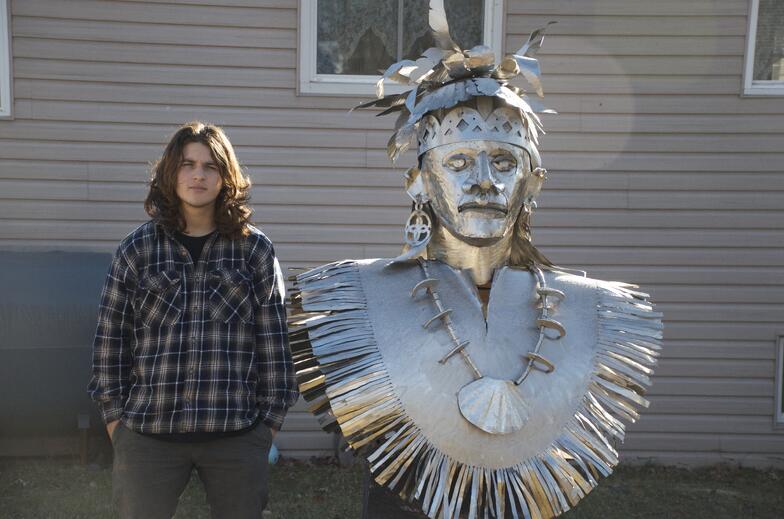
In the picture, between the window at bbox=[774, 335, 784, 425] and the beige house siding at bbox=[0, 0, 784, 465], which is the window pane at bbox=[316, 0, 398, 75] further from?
the window at bbox=[774, 335, 784, 425]

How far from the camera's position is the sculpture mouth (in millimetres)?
2043

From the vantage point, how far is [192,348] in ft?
6.84

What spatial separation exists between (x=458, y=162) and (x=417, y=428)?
2.47 feet

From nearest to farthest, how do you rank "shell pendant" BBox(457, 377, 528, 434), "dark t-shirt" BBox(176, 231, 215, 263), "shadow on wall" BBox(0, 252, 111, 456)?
"shell pendant" BBox(457, 377, 528, 434)
"dark t-shirt" BBox(176, 231, 215, 263)
"shadow on wall" BBox(0, 252, 111, 456)

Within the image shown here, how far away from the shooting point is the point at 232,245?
2.17 metres

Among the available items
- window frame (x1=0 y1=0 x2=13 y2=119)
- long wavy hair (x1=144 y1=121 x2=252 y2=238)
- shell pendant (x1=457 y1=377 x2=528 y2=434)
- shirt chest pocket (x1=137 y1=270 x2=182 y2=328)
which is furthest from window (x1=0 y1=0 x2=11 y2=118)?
shell pendant (x1=457 y1=377 x2=528 y2=434)

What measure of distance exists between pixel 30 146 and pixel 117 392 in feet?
8.92

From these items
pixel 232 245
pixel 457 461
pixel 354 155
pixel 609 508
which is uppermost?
pixel 354 155

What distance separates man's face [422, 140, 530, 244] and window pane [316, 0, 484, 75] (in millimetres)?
2424

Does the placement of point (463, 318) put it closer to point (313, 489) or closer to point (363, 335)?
point (363, 335)

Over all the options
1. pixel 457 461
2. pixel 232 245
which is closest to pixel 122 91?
pixel 232 245

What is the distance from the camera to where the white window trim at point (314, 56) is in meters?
4.24

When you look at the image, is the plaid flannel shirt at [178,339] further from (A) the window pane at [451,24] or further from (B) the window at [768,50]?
(B) the window at [768,50]

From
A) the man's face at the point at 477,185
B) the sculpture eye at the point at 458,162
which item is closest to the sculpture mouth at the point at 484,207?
the man's face at the point at 477,185
